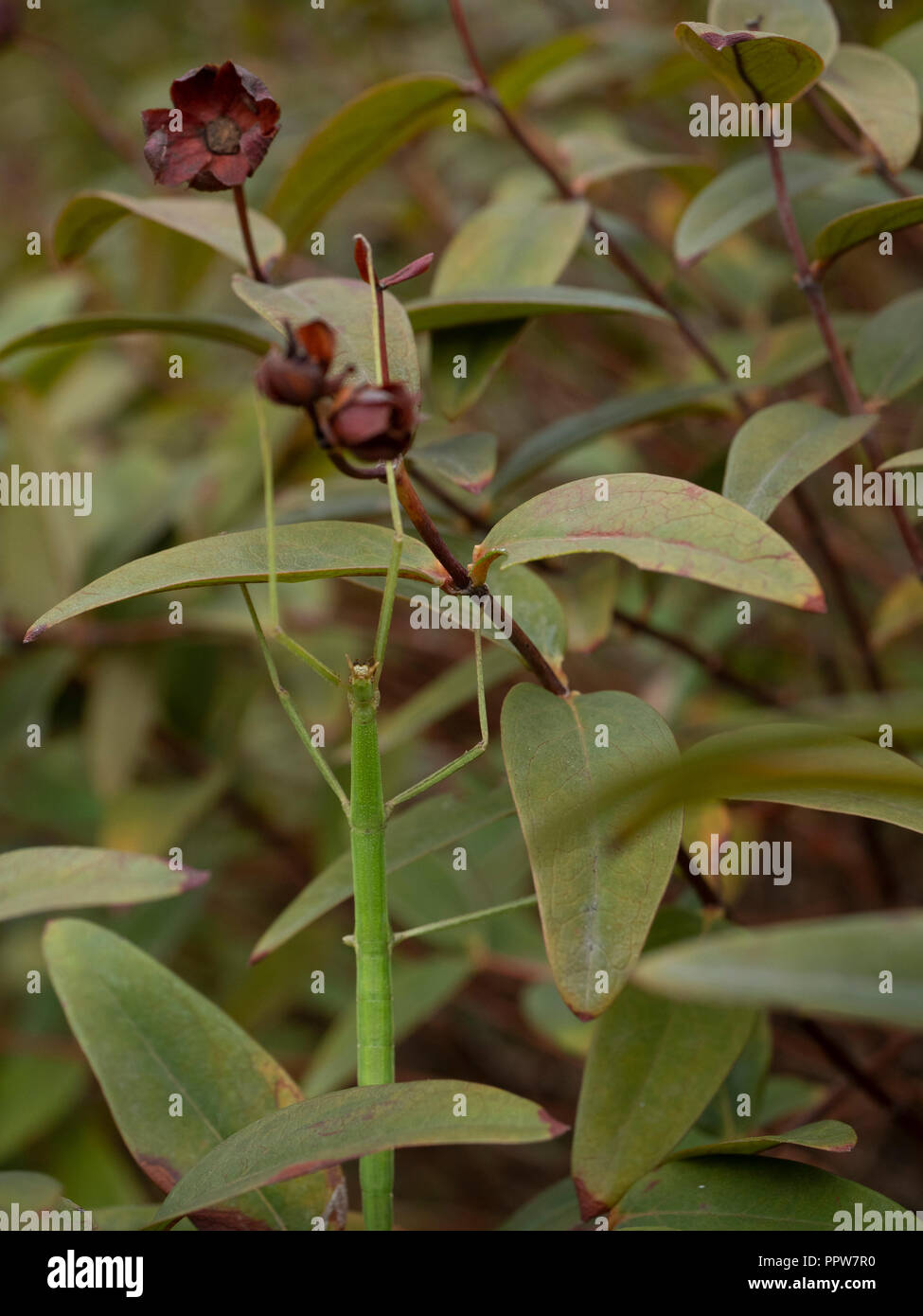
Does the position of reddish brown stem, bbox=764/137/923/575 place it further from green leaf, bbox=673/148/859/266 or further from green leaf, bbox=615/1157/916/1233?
green leaf, bbox=615/1157/916/1233

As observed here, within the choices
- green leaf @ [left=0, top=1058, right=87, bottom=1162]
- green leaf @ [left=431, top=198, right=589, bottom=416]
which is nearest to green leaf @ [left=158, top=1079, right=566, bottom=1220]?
green leaf @ [left=431, top=198, right=589, bottom=416]

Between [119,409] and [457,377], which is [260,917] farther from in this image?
[457,377]

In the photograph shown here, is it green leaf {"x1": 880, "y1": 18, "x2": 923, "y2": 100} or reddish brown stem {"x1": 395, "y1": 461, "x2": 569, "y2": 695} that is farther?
green leaf {"x1": 880, "y1": 18, "x2": 923, "y2": 100}

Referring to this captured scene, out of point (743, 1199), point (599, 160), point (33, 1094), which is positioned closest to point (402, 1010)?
point (33, 1094)

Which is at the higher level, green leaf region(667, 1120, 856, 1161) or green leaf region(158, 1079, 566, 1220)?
green leaf region(158, 1079, 566, 1220)

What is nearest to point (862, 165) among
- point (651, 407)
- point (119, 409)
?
point (651, 407)

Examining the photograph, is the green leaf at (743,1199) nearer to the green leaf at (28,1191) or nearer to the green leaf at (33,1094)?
the green leaf at (28,1191)
